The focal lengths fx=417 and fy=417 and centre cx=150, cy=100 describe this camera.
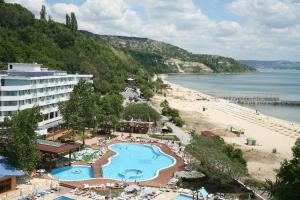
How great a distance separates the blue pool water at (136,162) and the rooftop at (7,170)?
35.8ft

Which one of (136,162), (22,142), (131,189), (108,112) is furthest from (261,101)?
(22,142)

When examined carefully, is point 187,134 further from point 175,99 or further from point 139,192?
point 175,99

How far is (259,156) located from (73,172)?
32612mm

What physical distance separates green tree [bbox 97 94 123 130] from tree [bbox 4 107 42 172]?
87.1ft

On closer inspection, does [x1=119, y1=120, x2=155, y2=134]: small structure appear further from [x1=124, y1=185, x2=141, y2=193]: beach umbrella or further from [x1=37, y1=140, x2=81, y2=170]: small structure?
[x1=124, y1=185, x2=141, y2=193]: beach umbrella

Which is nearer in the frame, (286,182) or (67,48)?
(286,182)

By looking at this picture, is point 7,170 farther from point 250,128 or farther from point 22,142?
point 250,128

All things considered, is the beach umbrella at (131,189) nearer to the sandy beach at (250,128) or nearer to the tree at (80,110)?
the sandy beach at (250,128)

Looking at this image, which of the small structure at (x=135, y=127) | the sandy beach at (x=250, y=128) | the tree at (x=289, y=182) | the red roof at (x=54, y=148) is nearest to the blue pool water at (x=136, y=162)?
the red roof at (x=54, y=148)

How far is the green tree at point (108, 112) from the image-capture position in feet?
239

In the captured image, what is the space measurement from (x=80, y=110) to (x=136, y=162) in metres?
12.6

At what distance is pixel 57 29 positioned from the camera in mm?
144750

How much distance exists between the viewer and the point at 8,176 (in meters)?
40.1

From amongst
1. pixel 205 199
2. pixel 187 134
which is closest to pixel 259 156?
pixel 187 134
